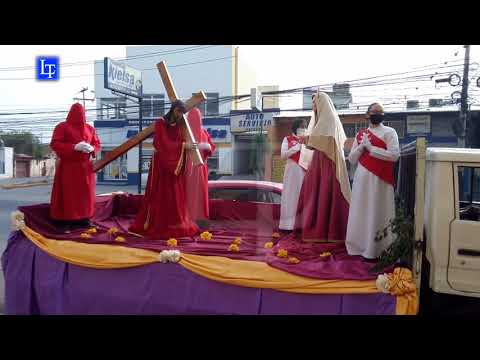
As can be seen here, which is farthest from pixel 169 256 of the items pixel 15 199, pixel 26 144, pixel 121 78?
pixel 26 144

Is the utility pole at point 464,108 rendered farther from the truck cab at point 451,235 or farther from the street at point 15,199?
the truck cab at point 451,235

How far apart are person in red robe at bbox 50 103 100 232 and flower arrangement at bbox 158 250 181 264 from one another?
164 centimetres

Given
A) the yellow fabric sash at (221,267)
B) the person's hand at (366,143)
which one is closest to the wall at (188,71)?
the person's hand at (366,143)

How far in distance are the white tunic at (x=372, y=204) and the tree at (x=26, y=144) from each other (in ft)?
98.8

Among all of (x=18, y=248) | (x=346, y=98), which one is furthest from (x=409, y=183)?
(x=346, y=98)

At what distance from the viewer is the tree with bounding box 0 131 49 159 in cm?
3000

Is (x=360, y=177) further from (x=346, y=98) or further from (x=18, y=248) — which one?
(x=346, y=98)

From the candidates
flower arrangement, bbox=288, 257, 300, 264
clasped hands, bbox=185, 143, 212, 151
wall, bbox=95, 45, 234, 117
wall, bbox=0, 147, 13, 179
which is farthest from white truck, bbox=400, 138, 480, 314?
wall, bbox=0, 147, 13, 179

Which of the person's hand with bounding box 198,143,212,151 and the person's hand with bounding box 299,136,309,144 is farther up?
the person's hand with bounding box 299,136,309,144

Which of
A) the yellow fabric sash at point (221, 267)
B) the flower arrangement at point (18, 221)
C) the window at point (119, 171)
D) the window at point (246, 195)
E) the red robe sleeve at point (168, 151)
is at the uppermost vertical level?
the red robe sleeve at point (168, 151)

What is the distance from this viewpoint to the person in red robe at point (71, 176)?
449 cm

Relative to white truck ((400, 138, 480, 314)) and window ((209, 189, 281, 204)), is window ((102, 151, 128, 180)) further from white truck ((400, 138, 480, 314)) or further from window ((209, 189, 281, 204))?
white truck ((400, 138, 480, 314))

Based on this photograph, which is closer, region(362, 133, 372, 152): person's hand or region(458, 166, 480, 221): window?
region(458, 166, 480, 221): window

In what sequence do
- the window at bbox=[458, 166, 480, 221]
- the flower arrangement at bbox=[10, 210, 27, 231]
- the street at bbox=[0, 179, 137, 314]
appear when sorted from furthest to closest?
the street at bbox=[0, 179, 137, 314]
the flower arrangement at bbox=[10, 210, 27, 231]
the window at bbox=[458, 166, 480, 221]
